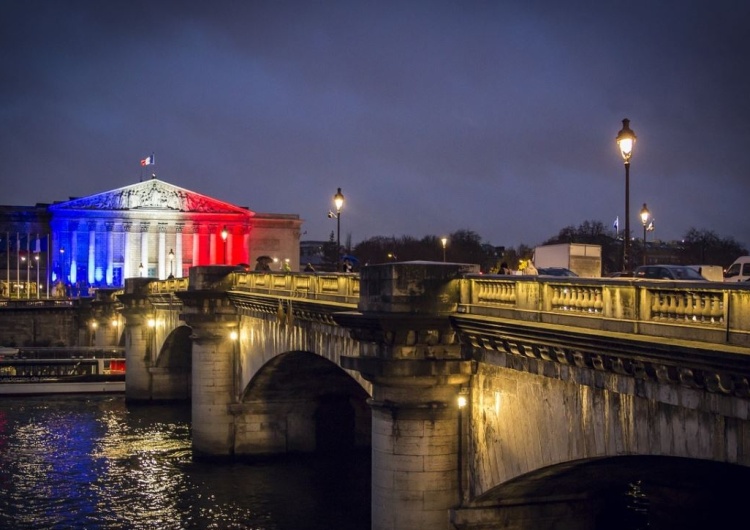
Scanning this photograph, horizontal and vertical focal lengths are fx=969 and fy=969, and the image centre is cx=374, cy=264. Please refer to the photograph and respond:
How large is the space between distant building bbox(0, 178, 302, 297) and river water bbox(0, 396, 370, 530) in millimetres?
94216

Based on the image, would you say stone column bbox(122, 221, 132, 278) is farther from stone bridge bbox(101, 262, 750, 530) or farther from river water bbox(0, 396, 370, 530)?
stone bridge bbox(101, 262, 750, 530)

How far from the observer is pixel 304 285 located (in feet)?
91.3

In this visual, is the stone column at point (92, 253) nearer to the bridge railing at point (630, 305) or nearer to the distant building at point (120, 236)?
the distant building at point (120, 236)

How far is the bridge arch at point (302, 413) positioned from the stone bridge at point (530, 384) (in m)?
5.16

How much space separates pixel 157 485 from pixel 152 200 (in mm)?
114634

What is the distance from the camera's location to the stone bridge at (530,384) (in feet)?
36.2

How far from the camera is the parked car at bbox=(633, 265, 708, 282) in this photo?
29172 mm

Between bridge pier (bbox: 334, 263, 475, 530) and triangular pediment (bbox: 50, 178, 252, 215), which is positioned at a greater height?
triangular pediment (bbox: 50, 178, 252, 215)

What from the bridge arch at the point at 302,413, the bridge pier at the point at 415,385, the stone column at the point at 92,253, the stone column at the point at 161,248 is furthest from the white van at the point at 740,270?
the stone column at the point at 161,248

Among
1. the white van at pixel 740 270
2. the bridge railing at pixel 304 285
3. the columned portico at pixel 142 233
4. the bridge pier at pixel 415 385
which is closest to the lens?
the bridge pier at pixel 415 385

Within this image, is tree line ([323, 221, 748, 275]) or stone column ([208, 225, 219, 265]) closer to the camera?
tree line ([323, 221, 748, 275])

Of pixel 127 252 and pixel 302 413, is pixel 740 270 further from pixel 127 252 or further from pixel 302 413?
pixel 127 252

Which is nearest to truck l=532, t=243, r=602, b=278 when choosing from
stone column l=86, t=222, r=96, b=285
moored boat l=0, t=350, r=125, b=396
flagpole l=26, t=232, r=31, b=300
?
moored boat l=0, t=350, r=125, b=396

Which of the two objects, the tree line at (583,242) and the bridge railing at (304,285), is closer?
the bridge railing at (304,285)
